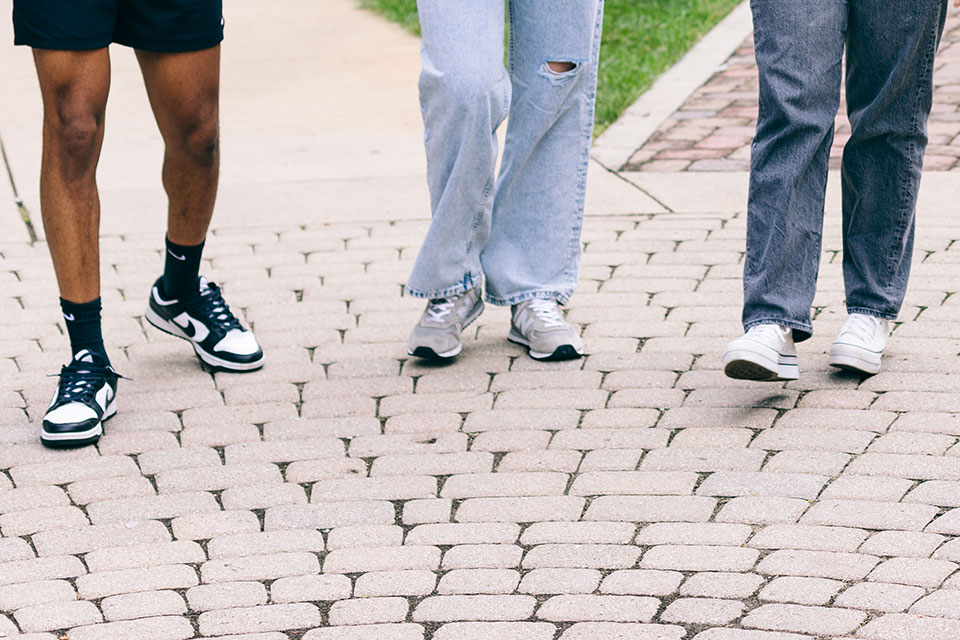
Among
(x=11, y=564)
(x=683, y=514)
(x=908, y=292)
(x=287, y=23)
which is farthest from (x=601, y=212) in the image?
(x=287, y=23)

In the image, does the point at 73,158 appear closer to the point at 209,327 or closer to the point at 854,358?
the point at 209,327

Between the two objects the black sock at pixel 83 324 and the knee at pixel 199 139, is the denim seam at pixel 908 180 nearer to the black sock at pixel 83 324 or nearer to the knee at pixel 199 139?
the knee at pixel 199 139

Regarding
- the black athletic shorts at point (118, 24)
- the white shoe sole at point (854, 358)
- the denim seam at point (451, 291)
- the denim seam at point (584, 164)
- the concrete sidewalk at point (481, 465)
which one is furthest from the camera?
the denim seam at point (451, 291)

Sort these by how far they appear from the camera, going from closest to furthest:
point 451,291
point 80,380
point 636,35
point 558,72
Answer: point 80,380 → point 558,72 → point 451,291 → point 636,35

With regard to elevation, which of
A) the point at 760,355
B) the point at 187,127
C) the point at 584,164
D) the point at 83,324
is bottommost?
the point at 83,324

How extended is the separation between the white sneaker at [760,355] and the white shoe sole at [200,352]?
127cm

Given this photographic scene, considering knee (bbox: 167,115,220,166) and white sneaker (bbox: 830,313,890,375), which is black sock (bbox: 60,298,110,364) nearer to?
knee (bbox: 167,115,220,166)

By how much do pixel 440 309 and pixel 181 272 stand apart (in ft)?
2.33

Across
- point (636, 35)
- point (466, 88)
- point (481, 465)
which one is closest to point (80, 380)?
point (481, 465)

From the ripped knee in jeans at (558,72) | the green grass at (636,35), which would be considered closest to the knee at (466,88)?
the ripped knee in jeans at (558,72)

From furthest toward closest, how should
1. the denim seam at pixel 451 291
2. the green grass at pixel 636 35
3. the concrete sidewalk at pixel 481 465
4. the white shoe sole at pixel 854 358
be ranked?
1. the green grass at pixel 636 35
2. the denim seam at pixel 451 291
3. the white shoe sole at pixel 854 358
4. the concrete sidewalk at pixel 481 465

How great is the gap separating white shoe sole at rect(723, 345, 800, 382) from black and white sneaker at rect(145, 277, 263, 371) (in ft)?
4.19

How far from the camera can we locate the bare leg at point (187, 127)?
11.2 feet

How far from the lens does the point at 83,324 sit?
3404mm
